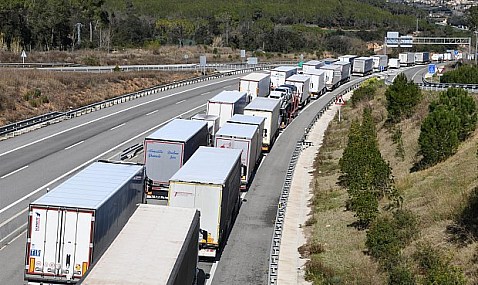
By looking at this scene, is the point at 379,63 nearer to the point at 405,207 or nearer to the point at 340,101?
the point at 340,101

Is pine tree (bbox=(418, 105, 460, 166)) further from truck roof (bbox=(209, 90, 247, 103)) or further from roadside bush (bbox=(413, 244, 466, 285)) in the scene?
roadside bush (bbox=(413, 244, 466, 285))

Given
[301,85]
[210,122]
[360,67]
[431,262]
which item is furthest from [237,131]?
[360,67]

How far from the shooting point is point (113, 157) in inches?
1786

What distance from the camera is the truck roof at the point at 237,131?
39.0m

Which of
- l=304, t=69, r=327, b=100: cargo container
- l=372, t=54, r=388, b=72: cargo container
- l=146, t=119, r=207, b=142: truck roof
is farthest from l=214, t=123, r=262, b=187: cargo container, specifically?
l=372, t=54, r=388, b=72: cargo container

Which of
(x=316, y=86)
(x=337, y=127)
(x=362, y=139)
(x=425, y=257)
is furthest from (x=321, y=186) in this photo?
(x=316, y=86)

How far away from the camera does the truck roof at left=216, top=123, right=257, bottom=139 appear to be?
128 ft

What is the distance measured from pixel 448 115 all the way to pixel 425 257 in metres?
18.4

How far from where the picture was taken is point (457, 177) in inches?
1423

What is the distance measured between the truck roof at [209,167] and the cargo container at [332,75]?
5803 centimetres

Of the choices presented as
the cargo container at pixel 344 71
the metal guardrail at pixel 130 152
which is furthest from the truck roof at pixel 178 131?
the cargo container at pixel 344 71

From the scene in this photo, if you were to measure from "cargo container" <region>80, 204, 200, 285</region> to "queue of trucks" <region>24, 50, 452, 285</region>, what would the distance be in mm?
23

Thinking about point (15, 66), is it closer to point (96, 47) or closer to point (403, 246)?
point (96, 47)

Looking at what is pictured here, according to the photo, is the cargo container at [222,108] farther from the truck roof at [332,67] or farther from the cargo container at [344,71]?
the cargo container at [344,71]
